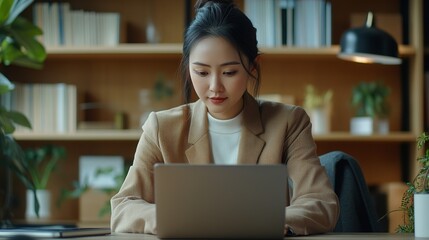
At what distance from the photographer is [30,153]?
4.31 meters

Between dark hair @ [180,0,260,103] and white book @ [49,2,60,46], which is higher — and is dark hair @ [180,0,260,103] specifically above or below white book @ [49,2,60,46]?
below

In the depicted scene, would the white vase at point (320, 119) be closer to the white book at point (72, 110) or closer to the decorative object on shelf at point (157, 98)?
the decorative object on shelf at point (157, 98)

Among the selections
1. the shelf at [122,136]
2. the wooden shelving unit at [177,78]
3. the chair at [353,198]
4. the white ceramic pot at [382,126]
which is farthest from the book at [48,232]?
the white ceramic pot at [382,126]

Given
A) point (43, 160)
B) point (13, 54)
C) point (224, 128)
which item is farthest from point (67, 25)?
point (224, 128)

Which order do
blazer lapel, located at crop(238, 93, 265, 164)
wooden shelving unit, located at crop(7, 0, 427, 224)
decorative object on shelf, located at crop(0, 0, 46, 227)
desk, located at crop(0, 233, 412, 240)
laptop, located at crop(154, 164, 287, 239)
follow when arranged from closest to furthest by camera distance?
laptop, located at crop(154, 164, 287, 239) < desk, located at crop(0, 233, 412, 240) < blazer lapel, located at crop(238, 93, 265, 164) < decorative object on shelf, located at crop(0, 0, 46, 227) < wooden shelving unit, located at crop(7, 0, 427, 224)

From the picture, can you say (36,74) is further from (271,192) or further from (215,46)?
(271,192)

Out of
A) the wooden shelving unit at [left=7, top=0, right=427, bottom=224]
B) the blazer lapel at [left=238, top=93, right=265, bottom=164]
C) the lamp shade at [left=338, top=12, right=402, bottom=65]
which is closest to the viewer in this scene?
the blazer lapel at [left=238, top=93, right=265, bottom=164]

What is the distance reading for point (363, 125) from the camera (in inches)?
168

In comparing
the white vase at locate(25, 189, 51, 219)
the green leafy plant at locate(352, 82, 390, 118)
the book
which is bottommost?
the white vase at locate(25, 189, 51, 219)

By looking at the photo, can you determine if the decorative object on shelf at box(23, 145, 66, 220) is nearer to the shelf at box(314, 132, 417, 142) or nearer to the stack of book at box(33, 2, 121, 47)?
the stack of book at box(33, 2, 121, 47)

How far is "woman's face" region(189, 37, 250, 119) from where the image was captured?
208 centimetres

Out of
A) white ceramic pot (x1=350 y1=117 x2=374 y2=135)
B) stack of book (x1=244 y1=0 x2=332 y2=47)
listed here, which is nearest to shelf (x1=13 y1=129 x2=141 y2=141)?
stack of book (x1=244 y1=0 x2=332 y2=47)

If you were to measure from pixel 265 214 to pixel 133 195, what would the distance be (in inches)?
23.0

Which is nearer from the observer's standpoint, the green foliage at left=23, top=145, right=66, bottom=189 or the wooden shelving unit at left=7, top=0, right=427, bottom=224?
the green foliage at left=23, top=145, right=66, bottom=189
